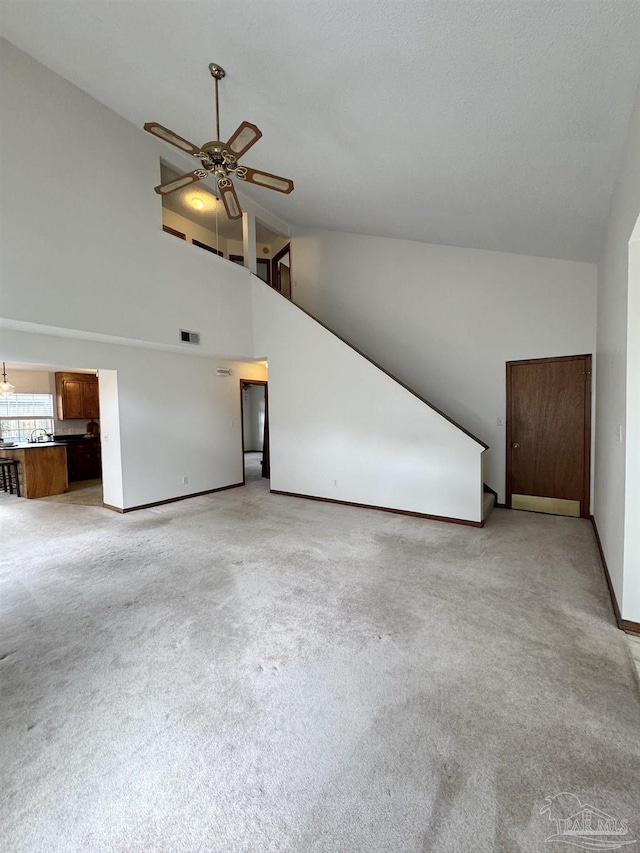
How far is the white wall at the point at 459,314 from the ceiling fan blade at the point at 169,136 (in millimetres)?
4100

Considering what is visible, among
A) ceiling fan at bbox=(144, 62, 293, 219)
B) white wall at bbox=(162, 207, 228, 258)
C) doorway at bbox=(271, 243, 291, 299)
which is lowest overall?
ceiling fan at bbox=(144, 62, 293, 219)

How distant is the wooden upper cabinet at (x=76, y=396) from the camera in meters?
7.87

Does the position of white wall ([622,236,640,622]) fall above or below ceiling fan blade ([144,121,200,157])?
below

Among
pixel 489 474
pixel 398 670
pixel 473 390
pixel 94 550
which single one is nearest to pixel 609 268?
pixel 473 390

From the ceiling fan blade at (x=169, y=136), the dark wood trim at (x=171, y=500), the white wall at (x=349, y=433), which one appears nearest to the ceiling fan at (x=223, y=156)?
the ceiling fan blade at (x=169, y=136)

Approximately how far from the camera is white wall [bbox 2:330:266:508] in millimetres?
4836

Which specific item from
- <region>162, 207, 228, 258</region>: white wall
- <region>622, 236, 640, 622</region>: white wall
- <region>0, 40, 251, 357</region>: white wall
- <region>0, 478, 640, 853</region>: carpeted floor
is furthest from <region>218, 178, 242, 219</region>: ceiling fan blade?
<region>162, 207, 228, 258</region>: white wall

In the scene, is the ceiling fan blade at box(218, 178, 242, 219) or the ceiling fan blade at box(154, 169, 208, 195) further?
the ceiling fan blade at box(218, 178, 242, 219)

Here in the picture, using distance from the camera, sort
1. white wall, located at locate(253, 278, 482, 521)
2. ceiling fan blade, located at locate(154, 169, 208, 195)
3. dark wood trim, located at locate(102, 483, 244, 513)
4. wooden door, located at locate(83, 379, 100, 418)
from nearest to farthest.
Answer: ceiling fan blade, located at locate(154, 169, 208, 195), white wall, located at locate(253, 278, 482, 521), dark wood trim, located at locate(102, 483, 244, 513), wooden door, located at locate(83, 379, 100, 418)

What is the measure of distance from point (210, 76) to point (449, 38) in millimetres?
2293

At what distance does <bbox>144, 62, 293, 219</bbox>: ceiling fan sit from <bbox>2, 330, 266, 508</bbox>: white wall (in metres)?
2.54

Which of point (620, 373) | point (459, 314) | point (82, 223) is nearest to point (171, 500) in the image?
point (82, 223)

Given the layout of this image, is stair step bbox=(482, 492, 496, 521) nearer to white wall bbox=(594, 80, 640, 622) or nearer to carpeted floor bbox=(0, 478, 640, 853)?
carpeted floor bbox=(0, 478, 640, 853)

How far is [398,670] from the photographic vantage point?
2.05 metres
